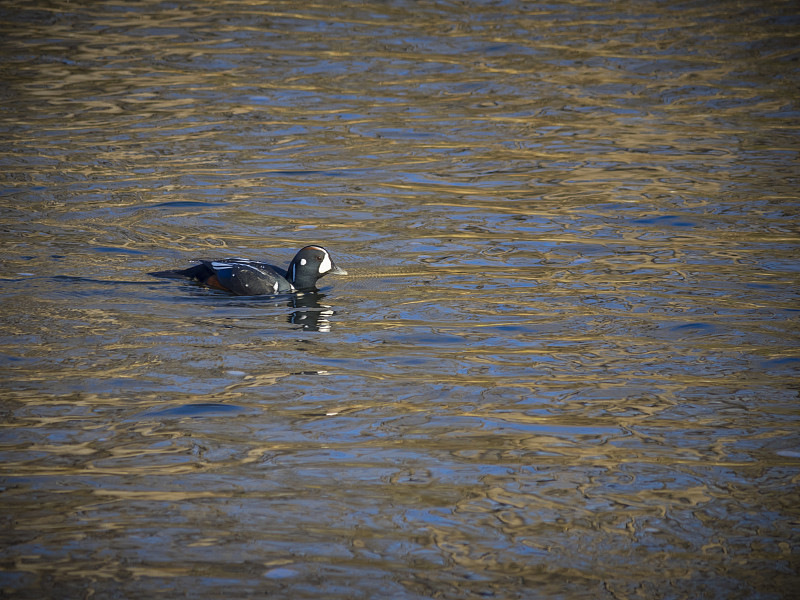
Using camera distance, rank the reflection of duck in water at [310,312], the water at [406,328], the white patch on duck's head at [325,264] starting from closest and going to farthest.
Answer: the water at [406,328] < the reflection of duck in water at [310,312] < the white patch on duck's head at [325,264]

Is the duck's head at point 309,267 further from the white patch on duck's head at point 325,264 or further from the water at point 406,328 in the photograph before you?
the water at point 406,328

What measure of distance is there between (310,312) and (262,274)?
590 mm

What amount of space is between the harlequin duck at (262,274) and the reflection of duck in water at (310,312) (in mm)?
95

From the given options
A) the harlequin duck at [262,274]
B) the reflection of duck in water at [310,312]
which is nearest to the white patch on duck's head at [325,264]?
the harlequin duck at [262,274]

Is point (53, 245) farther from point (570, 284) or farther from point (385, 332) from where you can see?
point (570, 284)

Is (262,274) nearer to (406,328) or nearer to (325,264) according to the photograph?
(325,264)

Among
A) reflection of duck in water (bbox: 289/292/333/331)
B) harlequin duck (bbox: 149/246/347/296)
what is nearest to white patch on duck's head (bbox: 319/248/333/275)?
harlequin duck (bbox: 149/246/347/296)

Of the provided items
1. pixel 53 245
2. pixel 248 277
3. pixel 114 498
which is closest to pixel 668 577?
pixel 114 498

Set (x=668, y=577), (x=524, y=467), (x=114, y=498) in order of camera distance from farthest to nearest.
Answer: (x=524, y=467)
(x=114, y=498)
(x=668, y=577)

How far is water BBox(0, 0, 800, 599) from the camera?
204 inches

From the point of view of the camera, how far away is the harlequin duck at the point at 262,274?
873 cm

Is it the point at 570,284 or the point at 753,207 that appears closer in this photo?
the point at 570,284

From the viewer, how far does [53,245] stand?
994 centimetres

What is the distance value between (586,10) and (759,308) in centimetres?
1289
